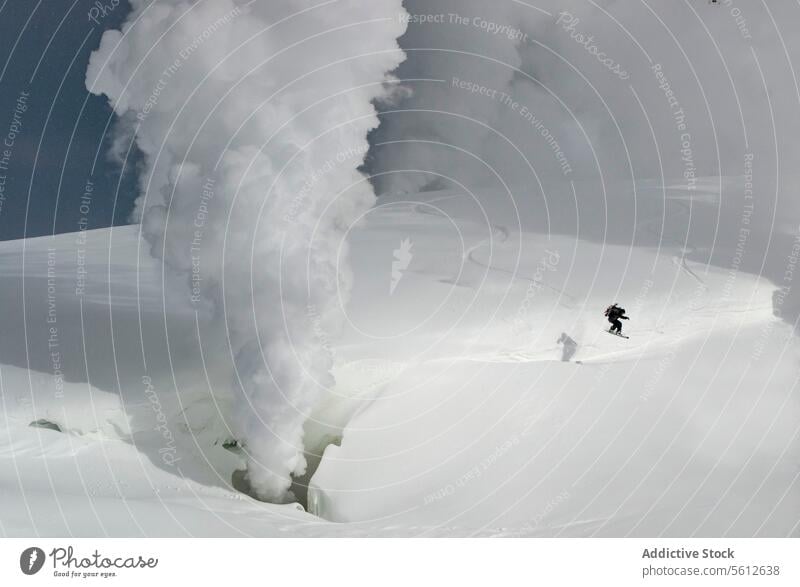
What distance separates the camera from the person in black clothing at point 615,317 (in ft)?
16.7

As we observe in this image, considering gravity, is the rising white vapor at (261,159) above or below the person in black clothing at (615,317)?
above

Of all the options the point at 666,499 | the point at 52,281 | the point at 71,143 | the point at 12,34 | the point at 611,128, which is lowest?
the point at 666,499

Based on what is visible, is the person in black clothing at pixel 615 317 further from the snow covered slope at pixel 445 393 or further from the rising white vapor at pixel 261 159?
the rising white vapor at pixel 261 159

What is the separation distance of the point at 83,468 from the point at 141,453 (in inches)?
16.4
